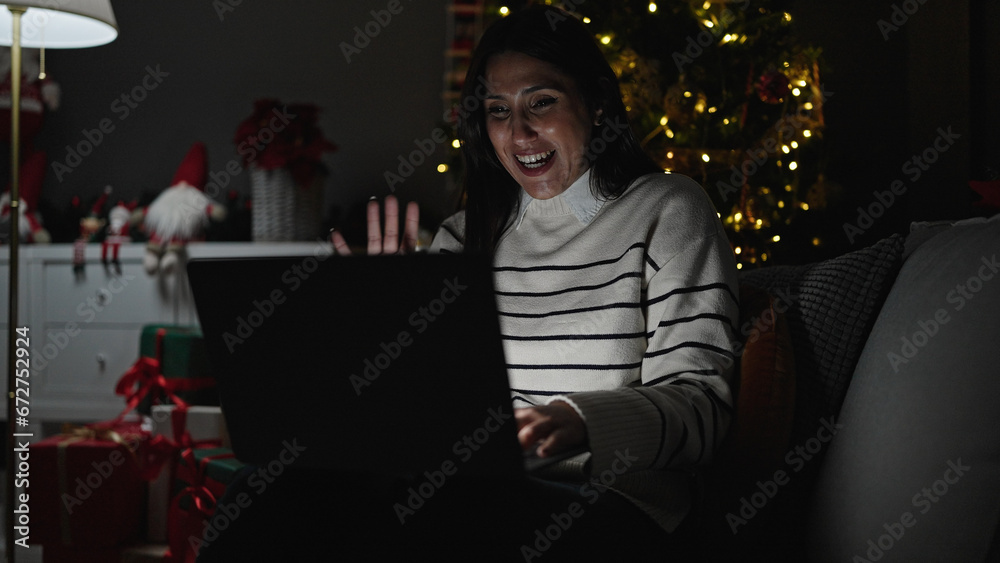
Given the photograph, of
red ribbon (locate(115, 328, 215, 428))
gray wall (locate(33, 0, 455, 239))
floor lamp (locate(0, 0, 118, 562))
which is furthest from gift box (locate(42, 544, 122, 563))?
gray wall (locate(33, 0, 455, 239))

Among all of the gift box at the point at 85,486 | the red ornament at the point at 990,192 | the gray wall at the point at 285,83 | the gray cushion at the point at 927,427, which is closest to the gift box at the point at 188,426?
the gift box at the point at 85,486

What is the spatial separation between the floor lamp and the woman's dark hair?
98cm

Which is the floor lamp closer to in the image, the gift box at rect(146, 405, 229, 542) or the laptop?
the gift box at rect(146, 405, 229, 542)

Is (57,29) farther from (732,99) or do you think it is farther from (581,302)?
(732,99)

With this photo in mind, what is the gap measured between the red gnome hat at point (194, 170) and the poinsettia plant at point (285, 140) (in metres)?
0.29

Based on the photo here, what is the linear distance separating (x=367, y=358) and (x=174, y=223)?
2.06 meters

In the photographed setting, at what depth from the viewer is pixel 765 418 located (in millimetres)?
→ 846

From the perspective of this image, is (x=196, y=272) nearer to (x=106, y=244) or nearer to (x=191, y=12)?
(x=106, y=244)

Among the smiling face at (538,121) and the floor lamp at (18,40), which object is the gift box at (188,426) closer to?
the floor lamp at (18,40)

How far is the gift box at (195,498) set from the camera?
1574 mm

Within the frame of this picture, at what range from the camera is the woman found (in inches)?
29.1

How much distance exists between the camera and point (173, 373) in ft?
6.34

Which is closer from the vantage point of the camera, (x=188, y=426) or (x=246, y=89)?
(x=188, y=426)

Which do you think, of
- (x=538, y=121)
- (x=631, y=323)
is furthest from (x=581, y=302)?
(x=538, y=121)
